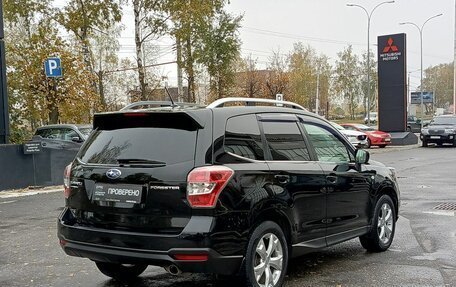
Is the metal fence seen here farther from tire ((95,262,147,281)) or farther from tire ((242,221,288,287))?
tire ((242,221,288,287))

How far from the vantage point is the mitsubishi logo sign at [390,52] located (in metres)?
31.4

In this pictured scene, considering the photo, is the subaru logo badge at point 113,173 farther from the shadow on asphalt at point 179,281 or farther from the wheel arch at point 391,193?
the wheel arch at point 391,193

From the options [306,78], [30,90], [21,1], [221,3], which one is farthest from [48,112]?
[306,78]

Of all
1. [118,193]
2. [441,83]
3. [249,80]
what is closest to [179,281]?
[118,193]

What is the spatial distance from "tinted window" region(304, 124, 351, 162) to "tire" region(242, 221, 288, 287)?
117 cm

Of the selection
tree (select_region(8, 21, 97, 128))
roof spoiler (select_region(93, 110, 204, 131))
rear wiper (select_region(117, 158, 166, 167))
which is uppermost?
tree (select_region(8, 21, 97, 128))

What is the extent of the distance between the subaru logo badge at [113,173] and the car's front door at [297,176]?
1335 millimetres

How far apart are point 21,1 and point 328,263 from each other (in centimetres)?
2792

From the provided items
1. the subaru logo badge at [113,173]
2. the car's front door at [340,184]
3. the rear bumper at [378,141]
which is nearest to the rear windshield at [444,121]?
the rear bumper at [378,141]

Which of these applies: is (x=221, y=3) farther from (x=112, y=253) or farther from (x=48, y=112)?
(x=112, y=253)

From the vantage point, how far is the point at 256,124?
4902mm

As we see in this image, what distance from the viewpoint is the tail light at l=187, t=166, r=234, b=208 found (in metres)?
4.13

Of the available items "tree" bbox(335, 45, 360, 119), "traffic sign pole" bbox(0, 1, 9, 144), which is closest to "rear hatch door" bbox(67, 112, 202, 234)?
"traffic sign pole" bbox(0, 1, 9, 144)

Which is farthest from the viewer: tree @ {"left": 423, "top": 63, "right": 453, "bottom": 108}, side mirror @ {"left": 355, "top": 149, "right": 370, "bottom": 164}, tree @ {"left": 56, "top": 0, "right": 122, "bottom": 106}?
tree @ {"left": 423, "top": 63, "right": 453, "bottom": 108}
